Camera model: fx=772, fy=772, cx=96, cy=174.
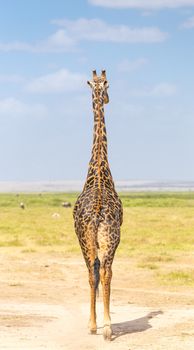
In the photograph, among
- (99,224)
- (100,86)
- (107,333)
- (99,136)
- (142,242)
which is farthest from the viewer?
(142,242)

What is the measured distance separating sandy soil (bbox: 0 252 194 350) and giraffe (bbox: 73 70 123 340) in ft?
2.13

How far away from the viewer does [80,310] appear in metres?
14.6

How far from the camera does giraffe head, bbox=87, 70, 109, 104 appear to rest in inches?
510

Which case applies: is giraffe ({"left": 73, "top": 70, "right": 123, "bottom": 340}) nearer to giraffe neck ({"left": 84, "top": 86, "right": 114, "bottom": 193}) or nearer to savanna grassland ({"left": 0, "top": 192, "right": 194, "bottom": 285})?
giraffe neck ({"left": 84, "top": 86, "right": 114, "bottom": 193})

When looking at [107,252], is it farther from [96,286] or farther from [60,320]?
[60,320]

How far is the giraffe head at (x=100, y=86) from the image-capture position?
42.5ft

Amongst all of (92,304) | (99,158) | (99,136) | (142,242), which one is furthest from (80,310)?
(142,242)

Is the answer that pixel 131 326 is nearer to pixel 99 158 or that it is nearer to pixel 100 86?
pixel 99 158

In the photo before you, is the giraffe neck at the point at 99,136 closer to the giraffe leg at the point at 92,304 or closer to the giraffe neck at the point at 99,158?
the giraffe neck at the point at 99,158

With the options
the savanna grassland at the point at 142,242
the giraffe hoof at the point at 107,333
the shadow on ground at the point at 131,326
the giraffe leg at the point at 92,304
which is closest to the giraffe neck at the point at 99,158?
the giraffe leg at the point at 92,304

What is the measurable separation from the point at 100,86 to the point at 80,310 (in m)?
4.36

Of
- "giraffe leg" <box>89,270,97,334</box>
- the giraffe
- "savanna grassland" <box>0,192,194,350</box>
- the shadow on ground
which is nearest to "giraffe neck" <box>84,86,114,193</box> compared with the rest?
the giraffe

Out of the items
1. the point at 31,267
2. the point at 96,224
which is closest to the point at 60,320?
the point at 96,224

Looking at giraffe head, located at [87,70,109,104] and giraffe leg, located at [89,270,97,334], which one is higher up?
giraffe head, located at [87,70,109,104]
